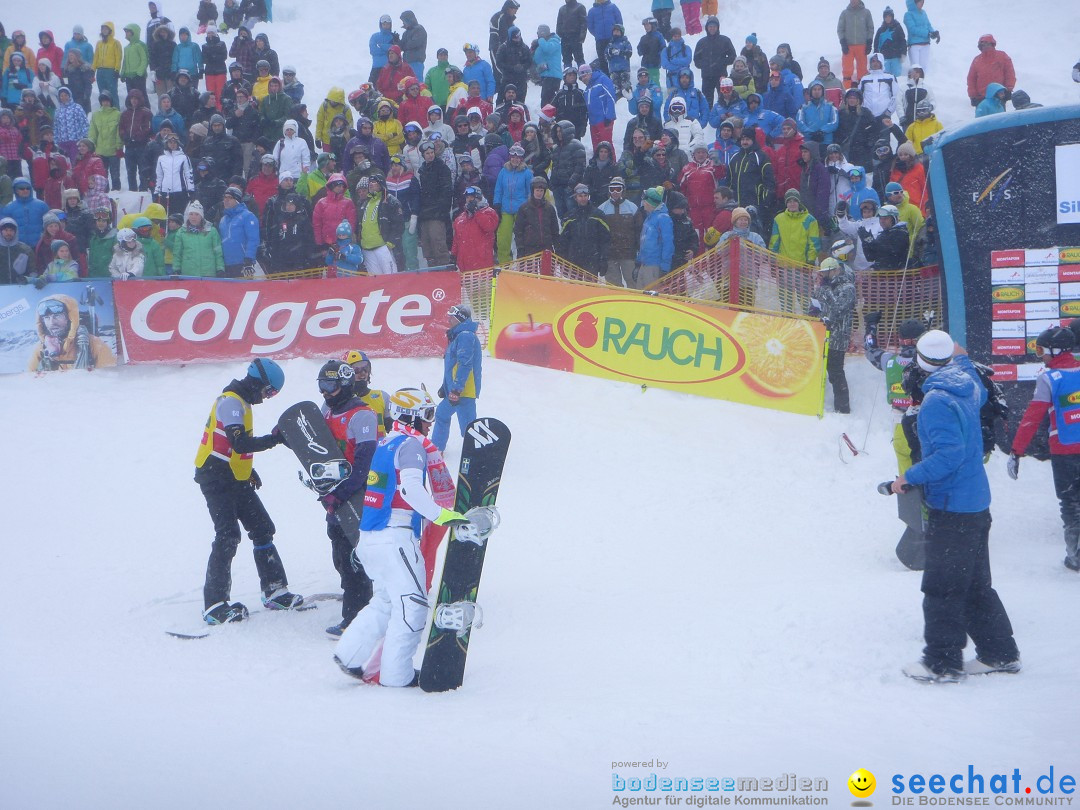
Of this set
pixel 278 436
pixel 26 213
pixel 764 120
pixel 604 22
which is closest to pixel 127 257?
pixel 26 213

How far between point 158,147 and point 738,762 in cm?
1231

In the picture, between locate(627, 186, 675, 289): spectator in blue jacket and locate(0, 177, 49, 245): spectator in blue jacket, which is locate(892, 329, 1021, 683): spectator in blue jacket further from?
locate(0, 177, 49, 245): spectator in blue jacket

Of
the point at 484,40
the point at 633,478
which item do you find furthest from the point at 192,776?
the point at 484,40

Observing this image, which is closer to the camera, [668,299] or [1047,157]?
[1047,157]

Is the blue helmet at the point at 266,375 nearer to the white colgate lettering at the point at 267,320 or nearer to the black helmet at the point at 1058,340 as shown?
the white colgate lettering at the point at 267,320

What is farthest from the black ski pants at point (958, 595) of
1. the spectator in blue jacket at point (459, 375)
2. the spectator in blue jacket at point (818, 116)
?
the spectator in blue jacket at point (818, 116)

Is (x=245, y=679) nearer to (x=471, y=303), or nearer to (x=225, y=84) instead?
(x=471, y=303)

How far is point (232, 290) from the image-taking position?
444 inches

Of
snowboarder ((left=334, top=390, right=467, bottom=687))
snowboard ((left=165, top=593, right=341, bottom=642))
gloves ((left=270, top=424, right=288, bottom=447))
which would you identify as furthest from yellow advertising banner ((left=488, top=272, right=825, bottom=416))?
snowboarder ((left=334, top=390, right=467, bottom=687))

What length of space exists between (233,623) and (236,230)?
6.60 metres

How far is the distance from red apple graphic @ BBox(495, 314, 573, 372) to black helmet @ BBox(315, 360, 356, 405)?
4.70 m

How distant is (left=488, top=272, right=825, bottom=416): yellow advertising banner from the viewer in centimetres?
1040

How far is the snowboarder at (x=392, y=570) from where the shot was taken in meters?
5.52

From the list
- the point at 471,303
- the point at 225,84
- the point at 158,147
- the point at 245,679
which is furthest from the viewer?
the point at 225,84
